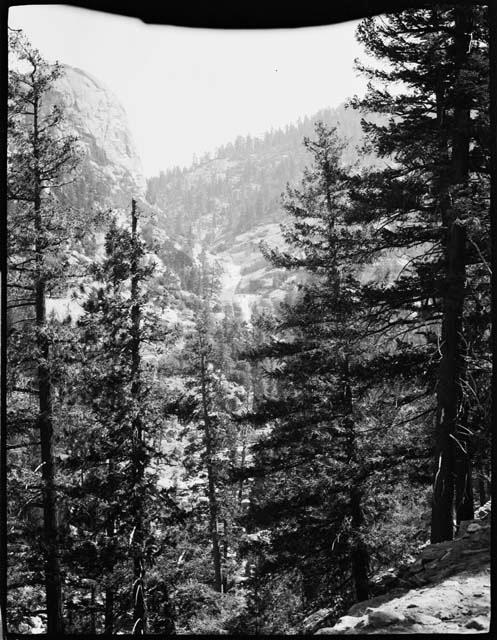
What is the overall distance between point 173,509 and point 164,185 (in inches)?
226

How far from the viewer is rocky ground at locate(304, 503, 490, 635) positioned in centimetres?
263

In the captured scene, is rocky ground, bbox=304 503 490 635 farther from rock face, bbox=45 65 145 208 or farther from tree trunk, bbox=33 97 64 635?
tree trunk, bbox=33 97 64 635

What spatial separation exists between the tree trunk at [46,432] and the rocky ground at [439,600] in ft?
11.2

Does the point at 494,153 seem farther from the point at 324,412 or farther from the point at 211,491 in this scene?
the point at 211,491

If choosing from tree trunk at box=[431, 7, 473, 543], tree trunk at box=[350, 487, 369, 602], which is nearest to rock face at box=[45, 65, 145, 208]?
tree trunk at box=[431, 7, 473, 543]

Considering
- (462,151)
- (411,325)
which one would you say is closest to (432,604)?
(411,325)

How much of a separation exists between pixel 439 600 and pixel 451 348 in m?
2.67

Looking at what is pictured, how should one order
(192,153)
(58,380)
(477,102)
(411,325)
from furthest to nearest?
1. (58,380)
2. (411,325)
3. (477,102)
4. (192,153)

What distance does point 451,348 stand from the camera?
5.16 m

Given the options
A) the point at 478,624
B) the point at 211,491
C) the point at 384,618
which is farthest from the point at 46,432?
the point at 211,491

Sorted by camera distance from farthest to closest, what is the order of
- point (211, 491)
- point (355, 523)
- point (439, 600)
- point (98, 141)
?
point (211, 491) → point (355, 523) → point (98, 141) → point (439, 600)

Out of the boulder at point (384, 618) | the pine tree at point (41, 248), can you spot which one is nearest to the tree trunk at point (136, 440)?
the pine tree at point (41, 248)

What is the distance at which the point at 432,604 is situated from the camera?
3.00 m

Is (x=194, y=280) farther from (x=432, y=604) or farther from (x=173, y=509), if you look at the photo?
(x=432, y=604)
